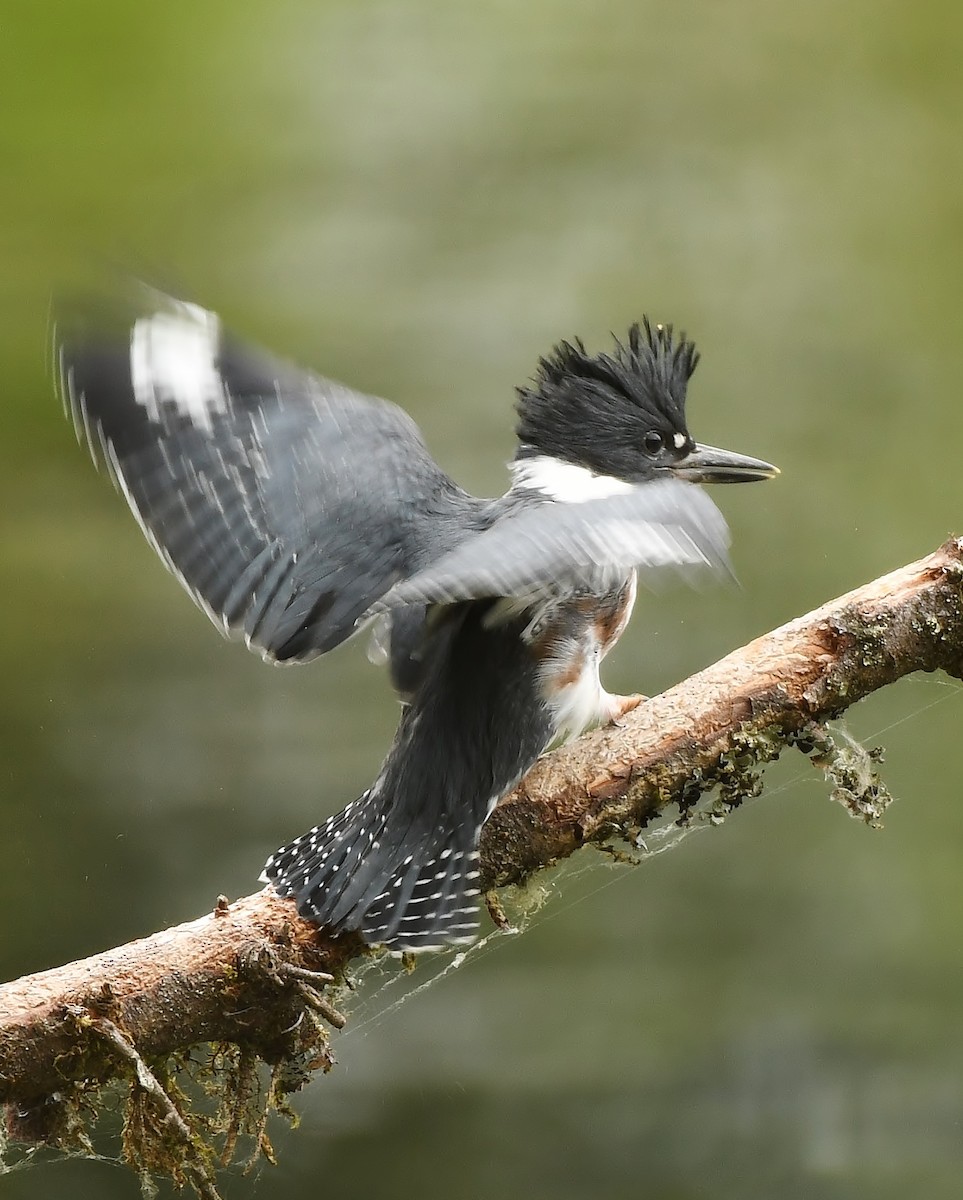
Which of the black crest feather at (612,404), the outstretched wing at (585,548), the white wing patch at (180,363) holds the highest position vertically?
the white wing patch at (180,363)

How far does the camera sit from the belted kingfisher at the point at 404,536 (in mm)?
1494

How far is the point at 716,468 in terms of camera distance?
2.02 meters

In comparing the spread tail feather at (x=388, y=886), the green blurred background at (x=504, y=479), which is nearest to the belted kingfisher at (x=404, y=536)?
the spread tail feather at (x=388, y=886)

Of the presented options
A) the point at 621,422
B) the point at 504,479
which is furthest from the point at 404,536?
the point at 504,479

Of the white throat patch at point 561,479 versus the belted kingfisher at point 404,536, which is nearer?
the belted kingfisher at point 404,536

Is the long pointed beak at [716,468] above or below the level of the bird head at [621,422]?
below

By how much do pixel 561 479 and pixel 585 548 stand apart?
25.5 inches

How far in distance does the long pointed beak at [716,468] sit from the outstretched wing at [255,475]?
0.40m

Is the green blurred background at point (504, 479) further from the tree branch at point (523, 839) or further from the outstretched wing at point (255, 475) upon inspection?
the tree branch at point (523, 839)

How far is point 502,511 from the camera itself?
5.64ft

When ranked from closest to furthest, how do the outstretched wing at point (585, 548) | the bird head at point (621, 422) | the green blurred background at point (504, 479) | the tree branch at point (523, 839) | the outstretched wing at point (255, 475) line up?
the outstretched wing at point (585, 548) < the tree branch at point (523, 839) < the outstretched wing at point (255, 475) < the bird head at point (621, 422) < the green blurred background at point (504, 479)

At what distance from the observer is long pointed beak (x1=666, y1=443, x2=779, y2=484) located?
2020mm

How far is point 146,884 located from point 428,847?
6.18 ft

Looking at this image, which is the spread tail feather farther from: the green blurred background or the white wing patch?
the green blurred background
